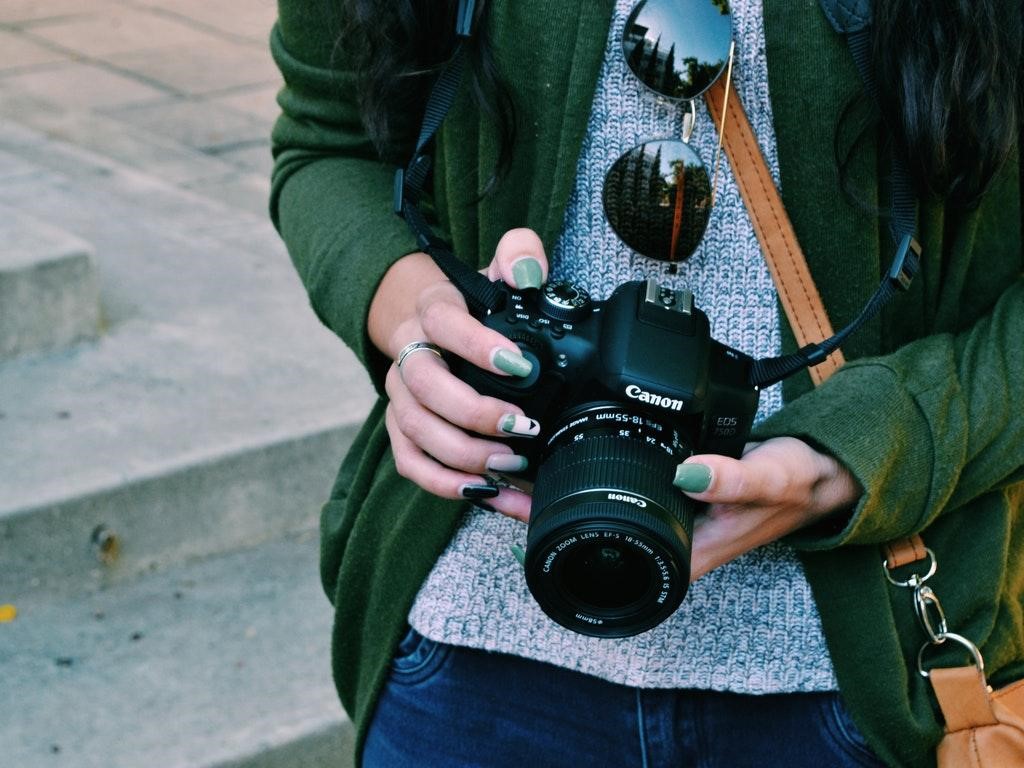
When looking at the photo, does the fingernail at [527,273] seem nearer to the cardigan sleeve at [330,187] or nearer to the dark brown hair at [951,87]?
the cardigan sleeve at [330,187]

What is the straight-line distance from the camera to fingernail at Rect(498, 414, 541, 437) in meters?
1.18

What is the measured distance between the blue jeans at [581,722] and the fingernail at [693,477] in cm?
30

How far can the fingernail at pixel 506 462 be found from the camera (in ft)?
3.97

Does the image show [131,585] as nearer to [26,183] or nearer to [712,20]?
[26,183]

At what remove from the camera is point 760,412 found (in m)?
1.38

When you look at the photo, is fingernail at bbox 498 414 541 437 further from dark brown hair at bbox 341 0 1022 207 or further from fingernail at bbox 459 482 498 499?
dark brown hair at bbox 341 0 1022 207

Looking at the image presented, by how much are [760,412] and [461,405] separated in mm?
347

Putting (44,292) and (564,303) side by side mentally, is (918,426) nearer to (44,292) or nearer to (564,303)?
(564,303)

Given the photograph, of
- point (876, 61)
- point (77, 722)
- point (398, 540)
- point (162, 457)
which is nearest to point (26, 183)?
point (162, 457)

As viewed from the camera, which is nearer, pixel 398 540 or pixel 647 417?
pixel 647 417

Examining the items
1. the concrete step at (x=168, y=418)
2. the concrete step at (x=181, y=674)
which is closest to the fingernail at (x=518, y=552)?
the concrete step at (x=181, y=674)

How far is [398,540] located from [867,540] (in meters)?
0.47

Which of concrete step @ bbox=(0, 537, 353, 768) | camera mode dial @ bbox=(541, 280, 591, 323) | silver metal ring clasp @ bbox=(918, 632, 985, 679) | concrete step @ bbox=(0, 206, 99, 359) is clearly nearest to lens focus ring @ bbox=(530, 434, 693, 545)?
camera mode dial @ bbox=(541, 280, 591, 323)

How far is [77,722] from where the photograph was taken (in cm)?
275
